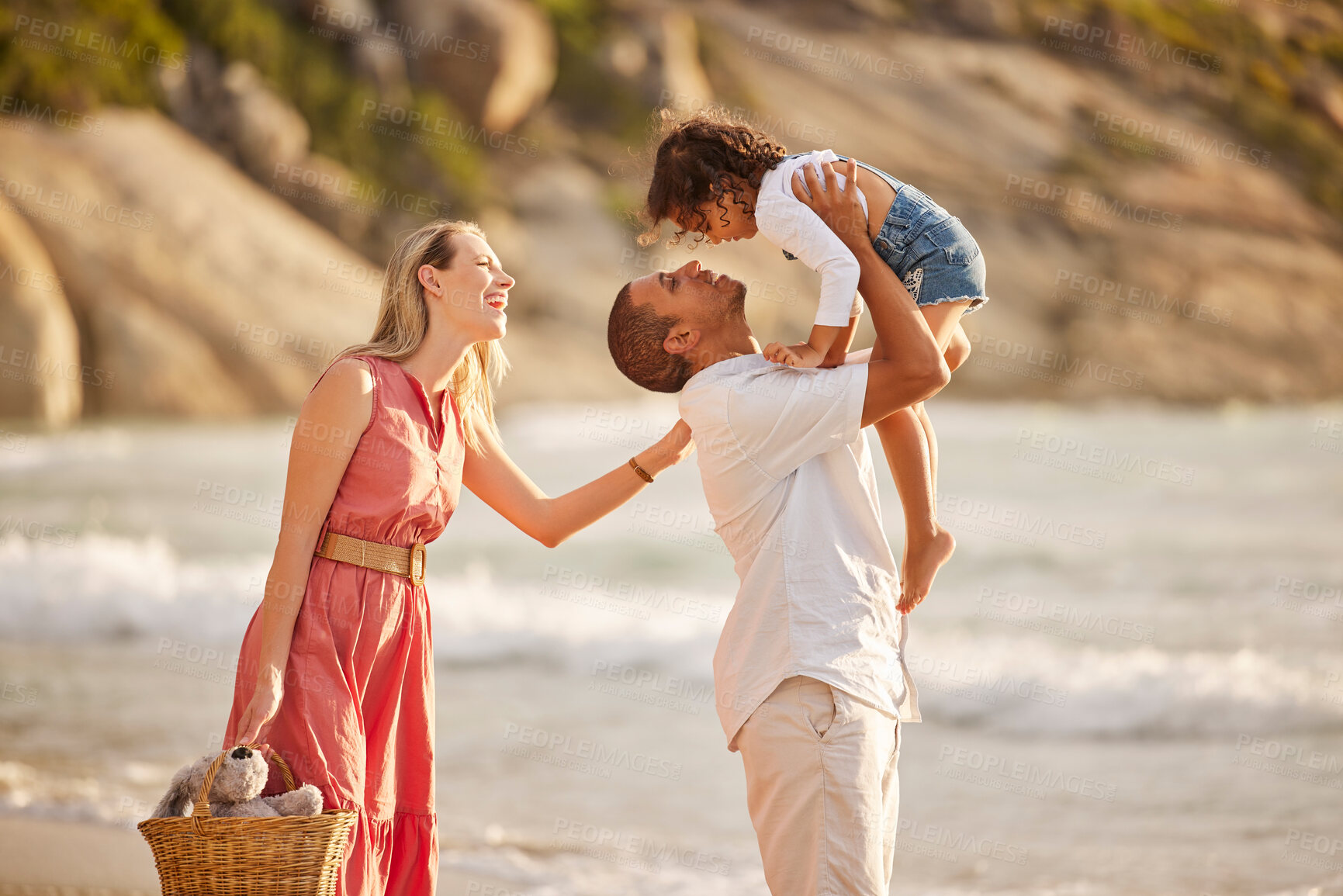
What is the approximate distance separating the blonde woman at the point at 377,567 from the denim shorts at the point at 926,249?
66cm

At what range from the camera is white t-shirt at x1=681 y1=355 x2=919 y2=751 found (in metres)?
1.97

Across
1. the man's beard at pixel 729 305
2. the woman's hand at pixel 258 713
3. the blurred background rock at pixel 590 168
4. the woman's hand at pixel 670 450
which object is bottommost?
the woman's hand at pixel 258 713

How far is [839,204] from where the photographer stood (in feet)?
7.59

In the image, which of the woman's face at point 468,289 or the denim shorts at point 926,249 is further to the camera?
the denim shorts at point 926,249

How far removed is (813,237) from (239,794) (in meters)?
1.52

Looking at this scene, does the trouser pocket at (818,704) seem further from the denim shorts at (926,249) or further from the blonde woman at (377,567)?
the denim shorts at (926,249)

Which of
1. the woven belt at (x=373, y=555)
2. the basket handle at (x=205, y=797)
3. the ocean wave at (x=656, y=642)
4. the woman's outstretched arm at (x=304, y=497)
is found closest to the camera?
the basket handle at (x=205, y=797)

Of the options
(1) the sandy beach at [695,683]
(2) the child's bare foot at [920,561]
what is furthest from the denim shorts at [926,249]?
(1) the sandy beach at [695,683]

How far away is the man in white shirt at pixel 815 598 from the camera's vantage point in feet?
6.27

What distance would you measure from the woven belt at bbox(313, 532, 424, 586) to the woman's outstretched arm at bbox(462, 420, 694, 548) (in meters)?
0.34

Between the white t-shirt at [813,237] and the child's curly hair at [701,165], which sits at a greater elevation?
the child's curly hair at [701,165]

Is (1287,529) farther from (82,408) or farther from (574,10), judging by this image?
(574,10)

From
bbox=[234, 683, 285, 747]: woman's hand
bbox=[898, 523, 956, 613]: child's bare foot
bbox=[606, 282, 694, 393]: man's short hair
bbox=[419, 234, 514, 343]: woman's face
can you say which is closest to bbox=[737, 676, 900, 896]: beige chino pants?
bbox=[898, 523, 956, 613]: child's bare foot

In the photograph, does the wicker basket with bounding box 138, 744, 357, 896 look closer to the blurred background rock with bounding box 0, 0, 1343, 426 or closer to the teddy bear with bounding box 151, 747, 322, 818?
the teddy bear with bounding box 151, 747, 322, 818
